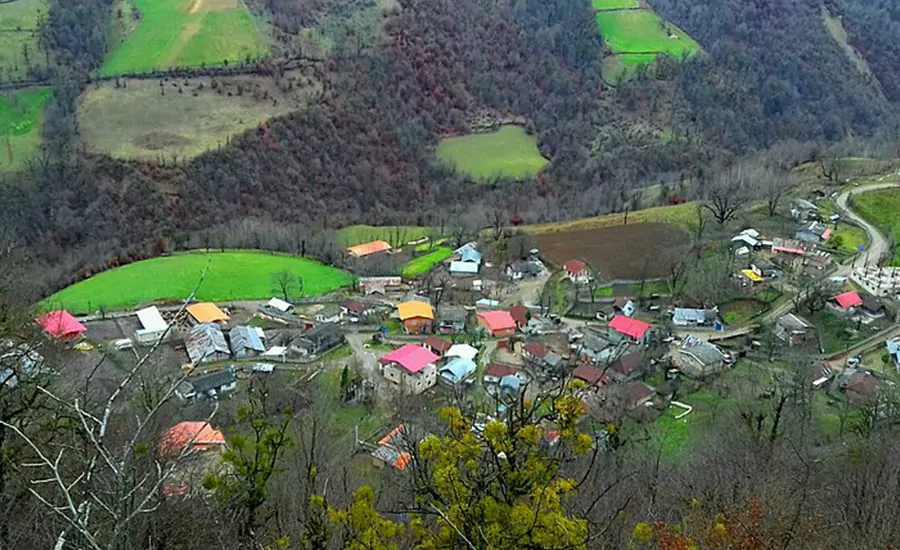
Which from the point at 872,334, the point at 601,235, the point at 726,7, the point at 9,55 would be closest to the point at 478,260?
the point at 601,235

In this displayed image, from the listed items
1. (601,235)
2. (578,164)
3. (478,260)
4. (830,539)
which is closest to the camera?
(830,539)

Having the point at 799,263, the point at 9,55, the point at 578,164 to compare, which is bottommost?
the point at 578,164

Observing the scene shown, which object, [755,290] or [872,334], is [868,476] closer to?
[872,334]

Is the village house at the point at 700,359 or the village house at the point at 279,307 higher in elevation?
the village house at the point at 700,359

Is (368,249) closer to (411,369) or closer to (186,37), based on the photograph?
(411,369)

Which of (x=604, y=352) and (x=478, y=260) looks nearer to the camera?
(x=604, y=352)

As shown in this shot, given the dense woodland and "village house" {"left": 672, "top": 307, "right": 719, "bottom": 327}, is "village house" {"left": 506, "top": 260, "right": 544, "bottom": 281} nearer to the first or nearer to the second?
"village house" {"left": 672, "top": 307, "right": 719, "bottom": 327}

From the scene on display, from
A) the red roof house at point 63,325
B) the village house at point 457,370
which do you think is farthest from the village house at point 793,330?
the red roof house at point 63,325

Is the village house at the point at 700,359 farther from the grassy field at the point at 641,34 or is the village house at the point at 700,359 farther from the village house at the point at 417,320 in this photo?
the grassy field at the point at 641,34
